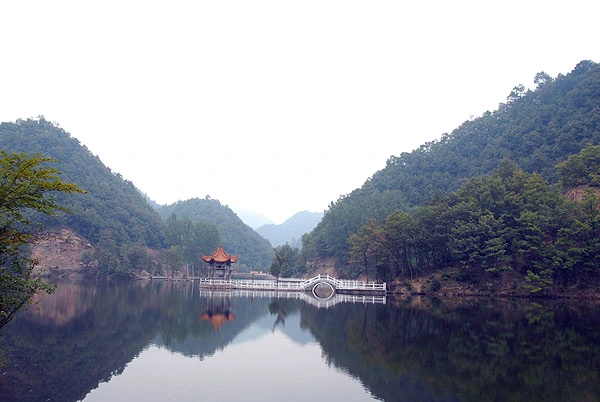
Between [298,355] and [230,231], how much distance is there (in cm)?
11805

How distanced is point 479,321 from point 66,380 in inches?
924

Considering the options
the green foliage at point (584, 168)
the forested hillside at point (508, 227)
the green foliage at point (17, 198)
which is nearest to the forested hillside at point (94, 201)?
the forested hillside at point (508, 227)

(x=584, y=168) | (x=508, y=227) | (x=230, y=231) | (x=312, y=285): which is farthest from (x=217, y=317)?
(x=230, y=231)

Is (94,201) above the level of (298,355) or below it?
above

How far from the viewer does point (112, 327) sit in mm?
25234

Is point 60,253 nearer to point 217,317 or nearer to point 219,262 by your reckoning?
point 219,262

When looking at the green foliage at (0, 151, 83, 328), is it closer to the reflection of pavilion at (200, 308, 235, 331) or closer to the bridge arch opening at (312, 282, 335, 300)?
the reflection of pavilion at (200, 308, 235, 331)

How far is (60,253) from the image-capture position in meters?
74.2

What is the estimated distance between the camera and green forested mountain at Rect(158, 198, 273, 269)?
131750 millimetres

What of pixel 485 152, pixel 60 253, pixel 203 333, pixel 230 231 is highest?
pixel 485 152

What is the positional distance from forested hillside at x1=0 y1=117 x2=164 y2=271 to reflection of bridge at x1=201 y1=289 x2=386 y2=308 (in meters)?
28.9

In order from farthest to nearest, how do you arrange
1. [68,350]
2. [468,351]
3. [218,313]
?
[218,313] < [468,351] < [68,350]

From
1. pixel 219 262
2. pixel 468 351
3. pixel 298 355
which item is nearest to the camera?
pixel 468 351

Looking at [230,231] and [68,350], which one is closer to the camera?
[68,350]
